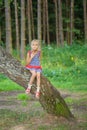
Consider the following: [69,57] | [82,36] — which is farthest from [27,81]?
[82,36]

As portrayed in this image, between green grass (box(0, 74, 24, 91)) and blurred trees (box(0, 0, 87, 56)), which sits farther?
blurred trees (box(0, 0, 87, 56))

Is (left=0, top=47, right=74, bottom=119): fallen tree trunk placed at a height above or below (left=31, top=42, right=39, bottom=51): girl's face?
below

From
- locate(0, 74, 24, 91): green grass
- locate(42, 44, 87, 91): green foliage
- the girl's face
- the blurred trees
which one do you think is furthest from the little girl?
the blurred trees

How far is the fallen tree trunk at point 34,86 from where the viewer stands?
341 inches

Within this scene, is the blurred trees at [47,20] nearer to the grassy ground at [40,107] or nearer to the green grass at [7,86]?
the grassy ground at [40,107]

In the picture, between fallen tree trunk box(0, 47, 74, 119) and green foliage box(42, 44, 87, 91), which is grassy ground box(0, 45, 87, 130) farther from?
fallen tree trunk box(0, 47, 74, 119)

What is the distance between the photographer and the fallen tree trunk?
8672mm

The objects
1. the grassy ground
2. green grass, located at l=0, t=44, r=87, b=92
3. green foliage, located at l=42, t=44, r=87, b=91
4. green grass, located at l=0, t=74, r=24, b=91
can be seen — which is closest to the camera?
the grassy ground

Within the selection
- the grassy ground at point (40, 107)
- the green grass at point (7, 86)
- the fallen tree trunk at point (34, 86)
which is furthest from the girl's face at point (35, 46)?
the green grass at point (7, 86)

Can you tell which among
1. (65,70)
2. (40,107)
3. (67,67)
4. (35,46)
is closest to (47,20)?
(67,67)

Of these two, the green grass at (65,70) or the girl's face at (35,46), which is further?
the green grass at (65,70)

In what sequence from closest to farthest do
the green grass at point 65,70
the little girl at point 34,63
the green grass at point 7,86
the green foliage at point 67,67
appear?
the little girl at point 34,63, the green grass at point 7,86, the green grass at point 65,70, the green foliage at point 67,67

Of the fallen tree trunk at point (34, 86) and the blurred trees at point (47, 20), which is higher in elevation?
the fallen tree trunk at point (34, 86)

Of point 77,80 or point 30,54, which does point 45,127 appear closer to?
point 30,54
